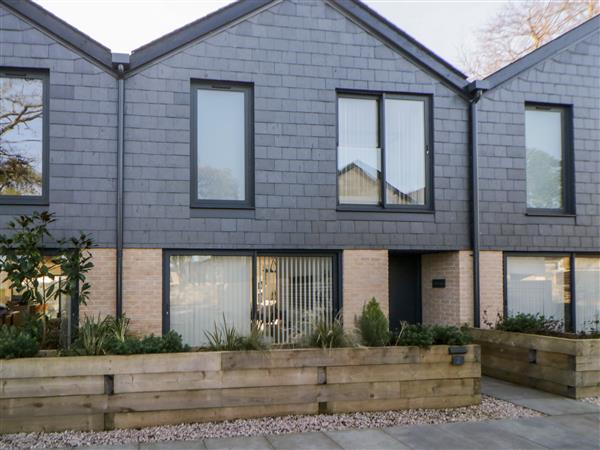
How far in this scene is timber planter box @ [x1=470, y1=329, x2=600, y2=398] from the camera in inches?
291

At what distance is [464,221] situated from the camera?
9688 millimetres

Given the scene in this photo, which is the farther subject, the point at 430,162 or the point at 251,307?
the point at 430,162

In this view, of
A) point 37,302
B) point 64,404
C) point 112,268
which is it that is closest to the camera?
point 64,404

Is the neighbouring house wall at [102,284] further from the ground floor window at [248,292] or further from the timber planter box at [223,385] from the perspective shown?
the timber planter box at [223,385]

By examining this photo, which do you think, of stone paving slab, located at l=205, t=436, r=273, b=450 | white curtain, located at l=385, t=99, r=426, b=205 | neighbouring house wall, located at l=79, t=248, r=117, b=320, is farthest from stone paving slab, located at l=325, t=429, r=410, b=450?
white curtain, located at l=385, t=99, r=426, b=205

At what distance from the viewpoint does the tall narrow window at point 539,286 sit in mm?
9906

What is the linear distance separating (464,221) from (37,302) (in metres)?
6.75

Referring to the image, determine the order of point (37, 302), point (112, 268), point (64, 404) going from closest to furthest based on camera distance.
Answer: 1. point (64, 404)
2. point (37, 302)
3. point (112, 268)

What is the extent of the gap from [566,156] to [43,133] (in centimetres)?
888

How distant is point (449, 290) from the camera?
9.77 metres

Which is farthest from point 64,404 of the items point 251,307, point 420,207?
point 420,207

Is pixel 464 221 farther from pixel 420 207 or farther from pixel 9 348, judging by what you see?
pixel 9 348

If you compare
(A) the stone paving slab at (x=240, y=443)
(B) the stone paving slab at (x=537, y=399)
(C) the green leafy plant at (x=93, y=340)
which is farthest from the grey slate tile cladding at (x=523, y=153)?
(C) the green leafy plant at (x=93, y=340)

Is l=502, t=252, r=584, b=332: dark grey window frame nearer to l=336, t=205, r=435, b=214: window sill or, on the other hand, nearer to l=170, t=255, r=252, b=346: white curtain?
l=336, t=205, r=435, b=214: window sill
